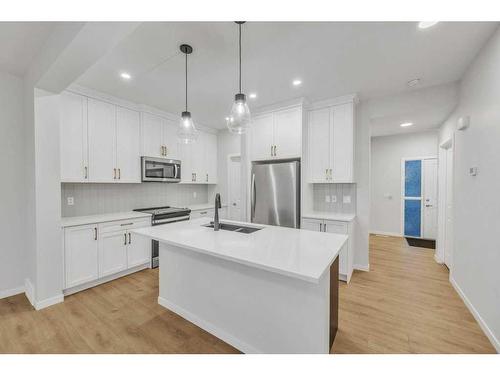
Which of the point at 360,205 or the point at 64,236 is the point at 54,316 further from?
the point at 360,205

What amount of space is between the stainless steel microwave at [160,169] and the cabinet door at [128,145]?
11 centimetres

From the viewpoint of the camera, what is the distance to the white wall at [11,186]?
250 cm

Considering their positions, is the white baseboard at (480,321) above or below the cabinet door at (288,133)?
below

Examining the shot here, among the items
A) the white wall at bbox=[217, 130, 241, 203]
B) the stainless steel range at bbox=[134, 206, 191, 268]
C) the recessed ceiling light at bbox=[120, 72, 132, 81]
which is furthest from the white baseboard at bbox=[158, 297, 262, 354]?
the white wall at bbox=[217, 130, 241, 203]

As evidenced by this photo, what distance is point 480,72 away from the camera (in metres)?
2.11

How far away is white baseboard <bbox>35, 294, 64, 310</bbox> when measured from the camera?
7.58 feet

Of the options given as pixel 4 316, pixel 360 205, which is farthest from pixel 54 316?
pixel 360 205

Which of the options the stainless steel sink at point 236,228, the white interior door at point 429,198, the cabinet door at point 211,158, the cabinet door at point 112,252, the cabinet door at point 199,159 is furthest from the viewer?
the white interior door at point 429,198

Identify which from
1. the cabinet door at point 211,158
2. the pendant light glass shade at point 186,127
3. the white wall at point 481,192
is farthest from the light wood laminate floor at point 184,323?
the cabinet door at point 211,158

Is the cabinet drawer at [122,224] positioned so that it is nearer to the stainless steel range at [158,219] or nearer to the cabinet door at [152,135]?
the stainless steel range at [158,219]

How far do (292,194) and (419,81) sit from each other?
2.16 meters

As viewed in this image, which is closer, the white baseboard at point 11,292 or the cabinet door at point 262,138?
the white baseboard at point 11,292

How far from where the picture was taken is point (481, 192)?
2.02 meters

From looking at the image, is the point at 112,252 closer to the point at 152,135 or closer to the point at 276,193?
the point at 152,135
